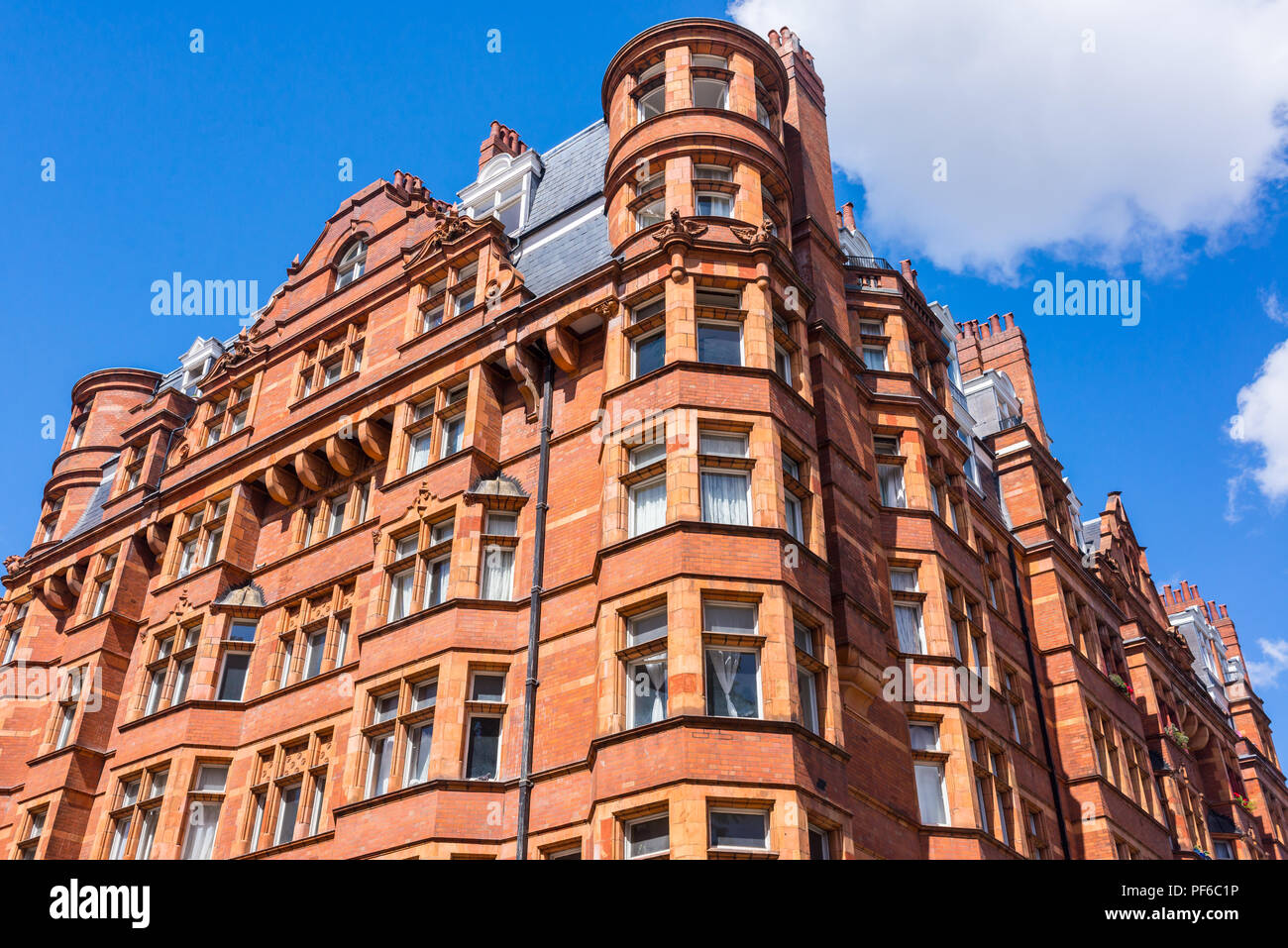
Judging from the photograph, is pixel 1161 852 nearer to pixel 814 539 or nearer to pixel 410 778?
pixel 814 539

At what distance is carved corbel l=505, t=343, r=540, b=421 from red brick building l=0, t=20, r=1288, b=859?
0.11 metres

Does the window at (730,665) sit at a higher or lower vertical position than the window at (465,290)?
lower

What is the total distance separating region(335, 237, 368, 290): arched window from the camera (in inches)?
1342

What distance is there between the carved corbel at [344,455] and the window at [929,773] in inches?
599

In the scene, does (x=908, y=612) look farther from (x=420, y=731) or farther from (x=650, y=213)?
(x=420, y=731)

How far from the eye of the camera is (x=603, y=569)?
21250mm

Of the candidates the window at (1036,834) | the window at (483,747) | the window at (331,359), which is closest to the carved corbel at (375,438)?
the window at (331,359)

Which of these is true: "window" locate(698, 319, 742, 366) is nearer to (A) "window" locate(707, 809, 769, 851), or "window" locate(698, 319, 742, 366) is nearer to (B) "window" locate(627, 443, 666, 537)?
(B) "window" locate(627, 443, 666, 537)

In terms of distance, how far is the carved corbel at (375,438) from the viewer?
28203 mm

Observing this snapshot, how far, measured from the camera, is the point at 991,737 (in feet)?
87.2

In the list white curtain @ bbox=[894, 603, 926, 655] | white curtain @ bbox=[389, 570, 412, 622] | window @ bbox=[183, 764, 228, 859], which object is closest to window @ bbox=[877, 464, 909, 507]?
white curtain @ bbox=[894, 603, 926, 655]

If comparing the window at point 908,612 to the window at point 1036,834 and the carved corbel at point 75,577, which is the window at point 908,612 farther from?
the carved corbel at point 75,577
